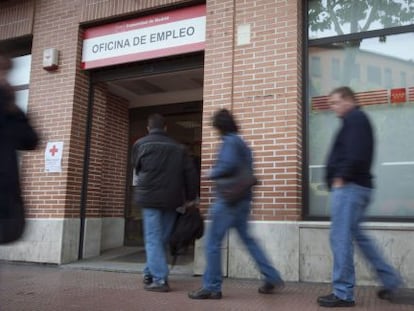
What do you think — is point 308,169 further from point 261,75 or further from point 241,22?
point 241,22

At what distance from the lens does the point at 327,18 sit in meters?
6.26

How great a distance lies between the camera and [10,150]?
2951mm

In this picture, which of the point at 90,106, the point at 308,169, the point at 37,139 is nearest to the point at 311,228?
the point at 308,169

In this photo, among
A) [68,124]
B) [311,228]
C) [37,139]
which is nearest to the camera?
[37,139]

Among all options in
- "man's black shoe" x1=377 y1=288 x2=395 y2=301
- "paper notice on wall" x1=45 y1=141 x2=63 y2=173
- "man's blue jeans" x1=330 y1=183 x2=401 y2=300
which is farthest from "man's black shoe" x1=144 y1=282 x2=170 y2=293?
"paper notice on wall" x1=45 y1=141 x2=63 y2=173

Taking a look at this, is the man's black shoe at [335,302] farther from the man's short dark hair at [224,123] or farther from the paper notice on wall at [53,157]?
the paper notice on wall at [53,157]

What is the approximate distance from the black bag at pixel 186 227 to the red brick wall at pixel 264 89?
1.00 m

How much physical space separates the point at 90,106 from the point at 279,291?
4354 mm

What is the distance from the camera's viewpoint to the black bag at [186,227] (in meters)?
5.11

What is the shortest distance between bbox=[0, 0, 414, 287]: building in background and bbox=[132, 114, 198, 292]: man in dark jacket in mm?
1074

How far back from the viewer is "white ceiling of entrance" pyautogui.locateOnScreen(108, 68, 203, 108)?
26.2 ft

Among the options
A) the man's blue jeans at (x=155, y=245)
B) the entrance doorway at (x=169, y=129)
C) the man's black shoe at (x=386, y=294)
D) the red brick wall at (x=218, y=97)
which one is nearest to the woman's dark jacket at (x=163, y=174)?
the man's blue jeans at (x=155, y=245)

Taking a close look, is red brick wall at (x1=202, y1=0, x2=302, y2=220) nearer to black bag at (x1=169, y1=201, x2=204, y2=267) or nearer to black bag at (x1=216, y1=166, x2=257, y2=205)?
black bag at (x1=169, y1=201, x2=204, y2=267)

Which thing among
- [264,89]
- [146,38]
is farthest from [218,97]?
[146,38]
